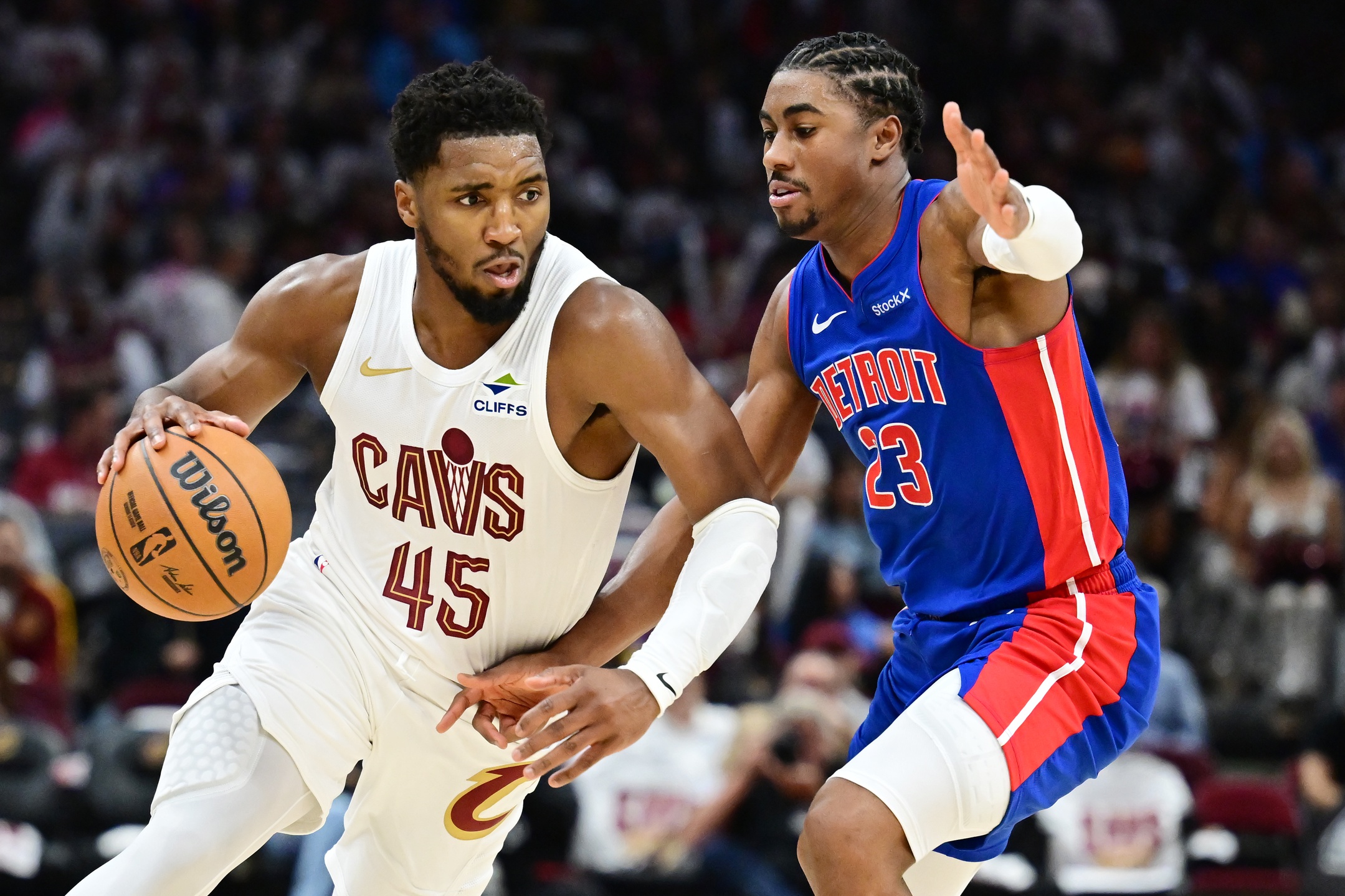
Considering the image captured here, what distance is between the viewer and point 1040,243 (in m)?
3.55

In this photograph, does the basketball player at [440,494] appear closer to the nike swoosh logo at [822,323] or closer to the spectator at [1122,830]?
the nike swoosh logo at [822,323]

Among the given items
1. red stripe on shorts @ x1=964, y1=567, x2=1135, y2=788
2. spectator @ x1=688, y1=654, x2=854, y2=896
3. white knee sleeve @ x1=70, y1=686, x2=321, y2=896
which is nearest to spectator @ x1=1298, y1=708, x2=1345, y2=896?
spectator @ x1=688, y1=654, x2=854, y2=896

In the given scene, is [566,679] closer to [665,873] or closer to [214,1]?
[665,873]

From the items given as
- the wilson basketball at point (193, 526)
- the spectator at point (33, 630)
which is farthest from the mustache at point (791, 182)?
the spectator at point (33, 630)

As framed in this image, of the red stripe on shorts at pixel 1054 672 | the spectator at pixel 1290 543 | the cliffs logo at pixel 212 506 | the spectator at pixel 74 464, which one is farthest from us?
the spectator at pixel 74 464

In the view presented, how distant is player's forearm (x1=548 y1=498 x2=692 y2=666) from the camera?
14.0 ft

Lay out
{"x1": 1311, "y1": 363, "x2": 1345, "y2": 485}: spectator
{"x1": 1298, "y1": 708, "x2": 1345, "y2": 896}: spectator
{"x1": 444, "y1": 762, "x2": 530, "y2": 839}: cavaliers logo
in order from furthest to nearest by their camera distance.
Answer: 1. {"x1": 1311, "y1": 363, "x2": 1345, "y2": 485}: spectator
2. {"x1": 1298, "y1": 708, "x2": 1345, "y2": 896}: spectator
3. {"x1": 444, "y1": 762, "x2": 530, "y2": 839}: cavaliers logo

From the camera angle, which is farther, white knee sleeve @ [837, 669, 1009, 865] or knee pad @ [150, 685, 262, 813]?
knee pad @ [150, 685, 262, 813]

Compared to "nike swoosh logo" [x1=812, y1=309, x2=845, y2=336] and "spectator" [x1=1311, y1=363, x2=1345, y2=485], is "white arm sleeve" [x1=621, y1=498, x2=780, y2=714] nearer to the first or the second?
"nike swoosh logo" [x1=812, y1=309, x2=845, y2=336]

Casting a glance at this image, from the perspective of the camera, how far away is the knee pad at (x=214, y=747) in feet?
12.1

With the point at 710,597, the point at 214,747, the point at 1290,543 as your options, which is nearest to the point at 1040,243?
the point at 710,597

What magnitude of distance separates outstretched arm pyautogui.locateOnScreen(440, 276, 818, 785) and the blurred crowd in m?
3.20

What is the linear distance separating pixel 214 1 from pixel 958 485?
34.4 ft

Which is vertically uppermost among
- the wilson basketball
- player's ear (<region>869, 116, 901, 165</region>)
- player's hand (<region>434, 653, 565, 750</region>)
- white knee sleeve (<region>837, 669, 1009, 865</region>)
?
player's ear (<region>869, 116, 901, 165</region>)
